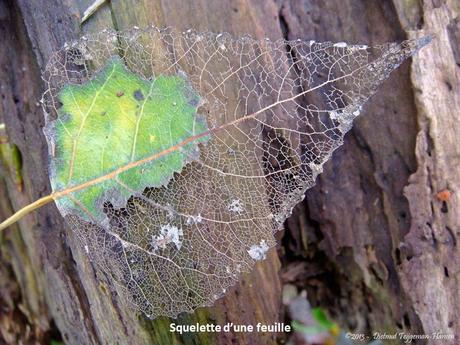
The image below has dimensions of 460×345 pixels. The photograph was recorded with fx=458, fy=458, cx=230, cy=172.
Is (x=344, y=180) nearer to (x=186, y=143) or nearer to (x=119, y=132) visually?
(x=186, y=143)

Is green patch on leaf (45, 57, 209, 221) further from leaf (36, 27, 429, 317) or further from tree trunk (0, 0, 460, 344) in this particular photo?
tree trunk (0, 0, 460, 344)

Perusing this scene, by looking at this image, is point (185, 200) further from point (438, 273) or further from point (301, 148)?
point (438, 273)

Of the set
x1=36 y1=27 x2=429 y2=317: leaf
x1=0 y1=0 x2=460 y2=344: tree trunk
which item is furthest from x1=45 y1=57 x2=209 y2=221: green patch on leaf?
x1=0 y1=0 x2=460 y2=344: tree trunk

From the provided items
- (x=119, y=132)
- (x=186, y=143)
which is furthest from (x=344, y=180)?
(x=119, y=132)

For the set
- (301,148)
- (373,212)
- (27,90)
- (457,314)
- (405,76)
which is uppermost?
(27,90)

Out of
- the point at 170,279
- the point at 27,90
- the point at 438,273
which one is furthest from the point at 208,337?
the point at 27,90

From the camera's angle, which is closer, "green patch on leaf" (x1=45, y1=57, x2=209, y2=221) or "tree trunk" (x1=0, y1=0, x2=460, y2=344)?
"green patch on leaf" (x1=45, y1=57, x2=209, y2=221)
